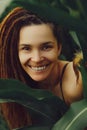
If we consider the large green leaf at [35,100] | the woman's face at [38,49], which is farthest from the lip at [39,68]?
the large green leaf at [35,100]

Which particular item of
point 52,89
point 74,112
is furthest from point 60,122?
point 52,89

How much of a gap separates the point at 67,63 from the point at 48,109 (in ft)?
0.50

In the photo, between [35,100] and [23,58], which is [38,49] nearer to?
[23,58]

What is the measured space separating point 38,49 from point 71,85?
0.48 feet

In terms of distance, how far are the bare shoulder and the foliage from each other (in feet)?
0.15

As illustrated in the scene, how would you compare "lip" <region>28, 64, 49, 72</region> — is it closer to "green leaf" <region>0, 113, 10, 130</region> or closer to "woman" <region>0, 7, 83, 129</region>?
"woman" <region>0, 7, 83, 129</region>

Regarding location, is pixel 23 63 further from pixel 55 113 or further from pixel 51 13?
pixel 51 13

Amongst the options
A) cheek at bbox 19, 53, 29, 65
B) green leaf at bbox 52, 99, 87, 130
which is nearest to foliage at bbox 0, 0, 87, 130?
green leaf at bbox 52, 99, 87, 130

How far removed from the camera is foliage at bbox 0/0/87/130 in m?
0.81

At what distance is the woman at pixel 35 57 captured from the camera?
1031 millimetres

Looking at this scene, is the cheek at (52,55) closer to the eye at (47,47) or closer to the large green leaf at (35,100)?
the eye at (47,47)

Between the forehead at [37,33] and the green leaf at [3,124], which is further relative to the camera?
the green leaf at [3,124]

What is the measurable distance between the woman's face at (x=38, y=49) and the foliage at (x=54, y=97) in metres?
0.04

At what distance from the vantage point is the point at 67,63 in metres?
1.05
